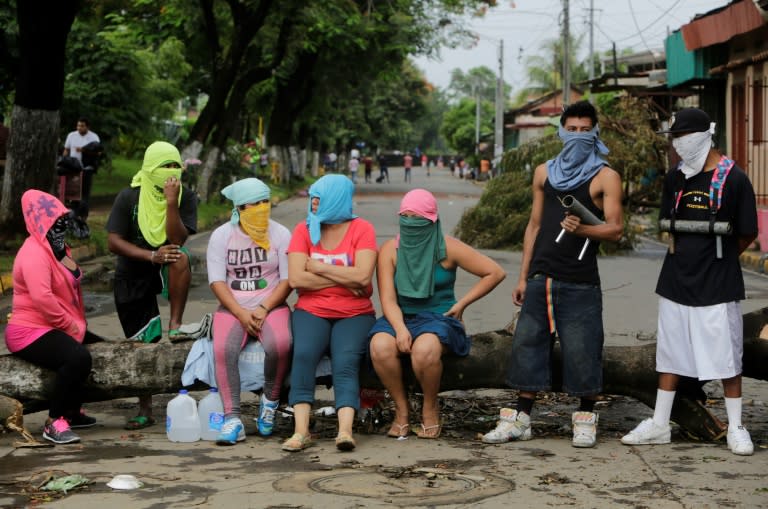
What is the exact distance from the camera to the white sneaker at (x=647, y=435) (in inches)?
263

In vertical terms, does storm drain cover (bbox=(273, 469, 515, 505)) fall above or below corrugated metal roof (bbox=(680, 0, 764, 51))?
below

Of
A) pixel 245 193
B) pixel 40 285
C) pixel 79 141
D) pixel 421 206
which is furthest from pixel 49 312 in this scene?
pixel 79 141

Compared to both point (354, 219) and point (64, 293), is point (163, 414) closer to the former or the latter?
point (64, 293)

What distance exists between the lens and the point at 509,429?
6.80 metres

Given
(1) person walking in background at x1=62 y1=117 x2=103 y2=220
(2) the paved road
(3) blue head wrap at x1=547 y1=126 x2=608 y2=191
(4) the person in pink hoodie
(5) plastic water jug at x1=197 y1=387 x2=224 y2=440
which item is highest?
(1) person walking in background at x1=62 y1=117 x2=103 y2=220

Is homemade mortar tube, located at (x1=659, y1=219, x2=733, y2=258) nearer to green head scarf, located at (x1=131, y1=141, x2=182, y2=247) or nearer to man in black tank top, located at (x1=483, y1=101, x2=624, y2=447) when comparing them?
man in black tank top, located at (x1=483, y1=101, x2=624, y2=447)

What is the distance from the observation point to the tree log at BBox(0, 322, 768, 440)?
707 cm

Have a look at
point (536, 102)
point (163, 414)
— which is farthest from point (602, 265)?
point (536, 102)

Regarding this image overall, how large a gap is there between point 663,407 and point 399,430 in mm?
1442

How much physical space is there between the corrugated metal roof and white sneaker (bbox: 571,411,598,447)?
53.9ft

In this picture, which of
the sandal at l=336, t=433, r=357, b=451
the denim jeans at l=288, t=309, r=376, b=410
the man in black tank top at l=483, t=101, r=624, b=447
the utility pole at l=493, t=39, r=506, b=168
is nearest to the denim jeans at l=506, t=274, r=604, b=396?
the man in black tank top at l=483, t=101, r=624, b=447

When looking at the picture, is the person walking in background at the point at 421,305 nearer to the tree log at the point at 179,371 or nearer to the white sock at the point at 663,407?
the tree log at the point at 179,371

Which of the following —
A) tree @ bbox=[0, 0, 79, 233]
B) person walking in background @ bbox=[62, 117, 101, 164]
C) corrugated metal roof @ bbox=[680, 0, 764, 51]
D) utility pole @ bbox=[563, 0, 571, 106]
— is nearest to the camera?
tree @ bbox=[0, 0, 79, 233]

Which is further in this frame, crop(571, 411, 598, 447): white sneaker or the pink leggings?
the pink leggings
